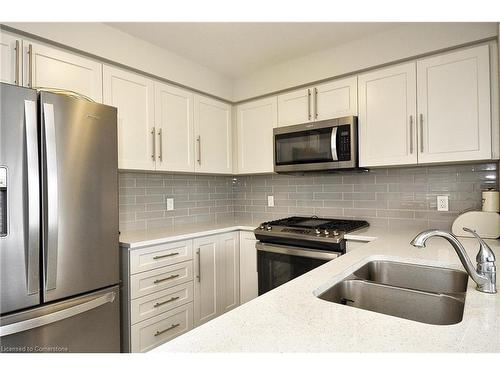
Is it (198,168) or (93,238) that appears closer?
(93,238)

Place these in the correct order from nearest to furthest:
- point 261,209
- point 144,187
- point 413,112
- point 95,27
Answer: point 95,27, point 413,112, point 144,187, point 261,209

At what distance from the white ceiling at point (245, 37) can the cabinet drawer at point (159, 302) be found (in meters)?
1.83

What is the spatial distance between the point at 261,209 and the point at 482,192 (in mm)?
1897

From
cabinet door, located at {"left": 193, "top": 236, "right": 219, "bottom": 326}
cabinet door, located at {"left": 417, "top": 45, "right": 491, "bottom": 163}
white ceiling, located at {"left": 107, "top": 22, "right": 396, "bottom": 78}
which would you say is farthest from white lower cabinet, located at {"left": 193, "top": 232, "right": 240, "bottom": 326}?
cabinet door, located at {"left": 417, "top": 45, "right": 491, "bottom": 163}

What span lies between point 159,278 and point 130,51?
1625 millimetres

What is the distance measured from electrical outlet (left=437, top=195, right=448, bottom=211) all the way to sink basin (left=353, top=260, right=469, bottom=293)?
3.59 feet

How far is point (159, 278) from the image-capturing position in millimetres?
1970

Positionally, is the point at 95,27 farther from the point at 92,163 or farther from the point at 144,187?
the point at 144,187

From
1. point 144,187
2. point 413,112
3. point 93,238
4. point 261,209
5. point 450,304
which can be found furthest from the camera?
point 261,209

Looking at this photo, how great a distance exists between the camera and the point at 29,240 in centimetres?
129

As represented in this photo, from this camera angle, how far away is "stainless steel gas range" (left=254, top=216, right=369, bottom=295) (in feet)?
6.63

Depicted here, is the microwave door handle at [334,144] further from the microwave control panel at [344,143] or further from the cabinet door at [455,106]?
the cabinet door at [455,106]
